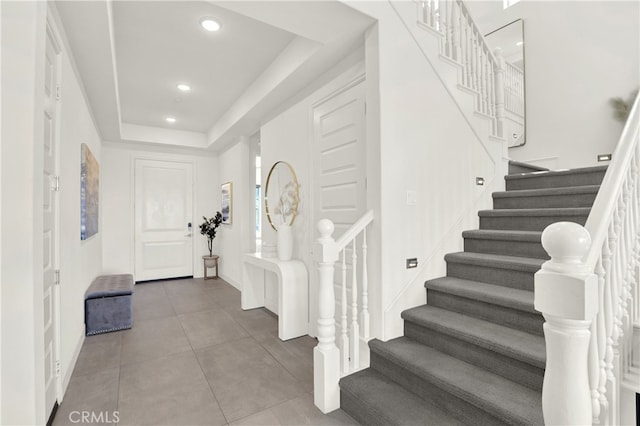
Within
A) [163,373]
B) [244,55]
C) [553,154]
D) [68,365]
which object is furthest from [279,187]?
[553,154]

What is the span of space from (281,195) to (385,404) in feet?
8.35

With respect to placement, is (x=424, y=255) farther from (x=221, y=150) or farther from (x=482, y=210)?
(x=221, y=150)

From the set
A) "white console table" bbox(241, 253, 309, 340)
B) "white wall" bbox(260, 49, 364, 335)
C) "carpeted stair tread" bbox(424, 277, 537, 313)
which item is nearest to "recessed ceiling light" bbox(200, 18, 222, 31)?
"white wall" bbox(260, 49, 364, 335)

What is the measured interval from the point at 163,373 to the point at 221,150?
464 centimetres

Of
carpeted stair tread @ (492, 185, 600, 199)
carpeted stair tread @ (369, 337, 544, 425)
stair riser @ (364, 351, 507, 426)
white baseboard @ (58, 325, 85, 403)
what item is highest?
carpeted stair tread @ (492, 185, 600, 199)

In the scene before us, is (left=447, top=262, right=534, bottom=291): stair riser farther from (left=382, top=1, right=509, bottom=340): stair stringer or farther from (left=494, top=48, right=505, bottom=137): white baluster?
(left=494, top=48, right=505, bottom=137): white baluster

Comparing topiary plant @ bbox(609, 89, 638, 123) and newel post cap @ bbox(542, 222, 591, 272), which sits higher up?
topiary plant @ bbox(609, 89, 638, 123)

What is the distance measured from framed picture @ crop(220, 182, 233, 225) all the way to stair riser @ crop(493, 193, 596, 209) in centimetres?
433

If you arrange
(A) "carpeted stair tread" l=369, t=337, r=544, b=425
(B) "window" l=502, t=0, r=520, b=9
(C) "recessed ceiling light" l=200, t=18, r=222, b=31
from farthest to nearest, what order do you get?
(B) "window" l=502, t=0, r=520, b=9, (C) "recessed ceiling light" l=200, t=18, r=222, b=31, (A) "carpeted stair tread" l=369, t=337, r=544, b=425

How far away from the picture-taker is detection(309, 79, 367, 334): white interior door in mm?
2565

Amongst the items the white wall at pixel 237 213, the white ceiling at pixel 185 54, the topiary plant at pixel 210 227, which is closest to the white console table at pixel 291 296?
the white wall at pixel 237 213

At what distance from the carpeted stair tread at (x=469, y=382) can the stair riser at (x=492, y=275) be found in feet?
2.29

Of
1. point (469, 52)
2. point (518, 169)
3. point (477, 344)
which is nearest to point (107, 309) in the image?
point (477, 344)

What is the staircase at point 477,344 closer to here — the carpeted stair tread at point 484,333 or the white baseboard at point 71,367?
the carpeted stair tread at point 484,333
